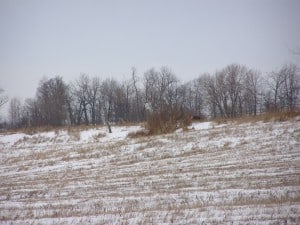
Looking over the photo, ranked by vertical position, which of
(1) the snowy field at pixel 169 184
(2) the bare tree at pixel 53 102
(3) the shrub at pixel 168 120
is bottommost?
(1) the snowy field at pixel 169 184

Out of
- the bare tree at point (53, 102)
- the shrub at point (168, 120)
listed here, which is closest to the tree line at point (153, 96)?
the bare tree at point (53, 102)

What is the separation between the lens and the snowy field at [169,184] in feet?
20.4

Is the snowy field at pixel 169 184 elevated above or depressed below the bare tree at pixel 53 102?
below

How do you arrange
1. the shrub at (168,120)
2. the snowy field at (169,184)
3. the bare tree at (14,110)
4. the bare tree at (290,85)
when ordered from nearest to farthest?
the snowy field at (169,184) < the shrub at (168,120) < the bare tree at (290,85) < the bare tree at (14,110)

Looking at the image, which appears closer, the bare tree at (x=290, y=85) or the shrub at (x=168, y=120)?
the shrub at (x=168, y=120)

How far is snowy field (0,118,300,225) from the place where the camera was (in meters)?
6.23

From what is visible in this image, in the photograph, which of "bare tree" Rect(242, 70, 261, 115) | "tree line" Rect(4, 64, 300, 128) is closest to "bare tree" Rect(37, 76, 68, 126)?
"tree line" Rect(4, 64, 300, 128)

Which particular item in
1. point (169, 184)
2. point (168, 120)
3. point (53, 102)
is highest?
point (53, 102)

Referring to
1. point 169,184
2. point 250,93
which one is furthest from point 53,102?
point 169,184

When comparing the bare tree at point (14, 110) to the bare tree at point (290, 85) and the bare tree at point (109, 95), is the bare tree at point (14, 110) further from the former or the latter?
the bare tree at point (290, 85)

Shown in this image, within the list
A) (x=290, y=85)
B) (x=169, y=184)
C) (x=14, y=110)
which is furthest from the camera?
(x=14, y=110)

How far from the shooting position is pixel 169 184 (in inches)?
369

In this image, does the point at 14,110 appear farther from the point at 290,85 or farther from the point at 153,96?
the point at 290,85

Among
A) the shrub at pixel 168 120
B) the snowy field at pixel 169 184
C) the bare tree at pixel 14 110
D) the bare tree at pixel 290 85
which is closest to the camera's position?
the snowy field at pixel 169 184
